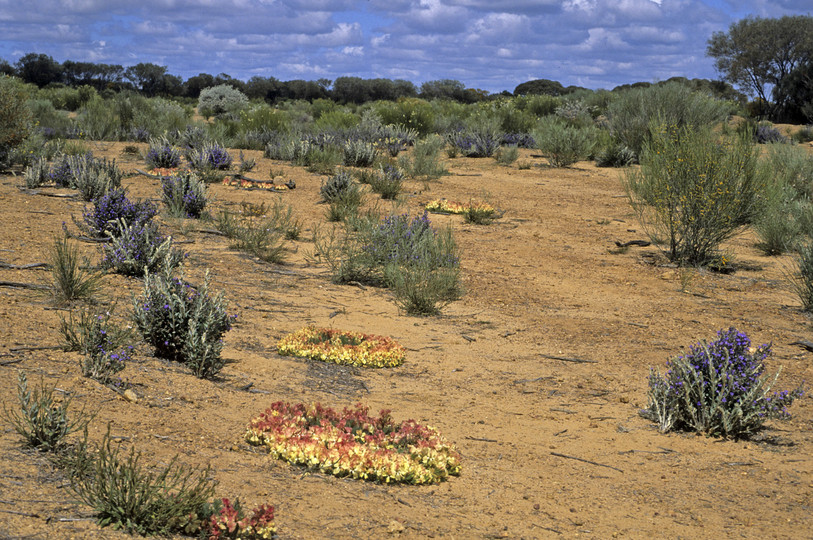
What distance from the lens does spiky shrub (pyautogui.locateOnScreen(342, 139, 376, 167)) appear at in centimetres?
1891

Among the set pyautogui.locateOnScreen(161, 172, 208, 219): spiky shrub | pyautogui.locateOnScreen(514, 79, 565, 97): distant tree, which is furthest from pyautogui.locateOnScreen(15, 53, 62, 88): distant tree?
pyautogui.locateOnScreen(161, 172, 208, 219): spiky shrub

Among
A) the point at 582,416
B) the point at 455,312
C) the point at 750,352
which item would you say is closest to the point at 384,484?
the point at 582,416

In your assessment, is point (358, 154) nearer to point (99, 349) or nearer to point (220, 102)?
point (99, 349)

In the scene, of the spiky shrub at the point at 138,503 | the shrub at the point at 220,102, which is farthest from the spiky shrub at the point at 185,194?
the shrub at the point at 220,102

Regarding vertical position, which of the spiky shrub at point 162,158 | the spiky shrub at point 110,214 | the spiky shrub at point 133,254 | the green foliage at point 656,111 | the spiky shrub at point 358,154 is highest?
the green foliage at point 656,111

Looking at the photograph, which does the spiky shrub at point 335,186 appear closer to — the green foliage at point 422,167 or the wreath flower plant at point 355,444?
the green foliage at point 422,167

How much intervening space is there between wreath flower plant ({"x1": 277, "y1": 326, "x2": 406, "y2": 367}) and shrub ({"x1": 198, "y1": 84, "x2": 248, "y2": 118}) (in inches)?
1065

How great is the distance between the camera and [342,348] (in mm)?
Answer: 6910

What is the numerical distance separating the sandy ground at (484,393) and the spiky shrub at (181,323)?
21cm

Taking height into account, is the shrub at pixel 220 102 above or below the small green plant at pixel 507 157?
above

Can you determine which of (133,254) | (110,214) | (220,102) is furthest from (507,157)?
(220,102)

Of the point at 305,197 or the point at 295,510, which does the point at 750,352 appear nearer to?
the point at 295,510

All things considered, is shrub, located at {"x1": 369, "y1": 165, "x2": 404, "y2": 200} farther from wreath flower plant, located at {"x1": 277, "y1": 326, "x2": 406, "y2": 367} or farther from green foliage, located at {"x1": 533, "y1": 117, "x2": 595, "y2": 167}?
wreath flower plant, located at {"x1": 277, "y1": 326, "x2": 406, "y2": 367}

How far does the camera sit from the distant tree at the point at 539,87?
64.1m
